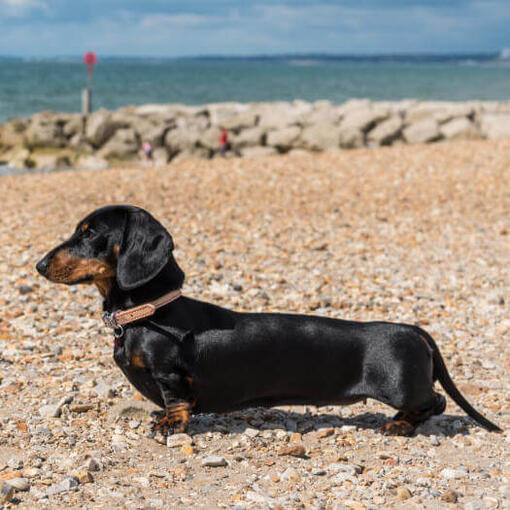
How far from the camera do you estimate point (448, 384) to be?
411 cm

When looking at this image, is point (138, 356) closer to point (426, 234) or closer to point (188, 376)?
point (188, 376)

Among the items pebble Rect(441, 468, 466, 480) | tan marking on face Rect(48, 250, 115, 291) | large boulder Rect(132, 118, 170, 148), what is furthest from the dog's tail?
large boulder Rect(132, 118, 170, 148)

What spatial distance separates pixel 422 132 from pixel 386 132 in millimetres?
937

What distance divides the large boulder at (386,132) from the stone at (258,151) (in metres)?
2.57

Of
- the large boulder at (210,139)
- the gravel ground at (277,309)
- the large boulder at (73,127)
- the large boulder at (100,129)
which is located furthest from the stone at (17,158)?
the gravel ground at (277,309)

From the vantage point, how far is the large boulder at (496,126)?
18.5 metres

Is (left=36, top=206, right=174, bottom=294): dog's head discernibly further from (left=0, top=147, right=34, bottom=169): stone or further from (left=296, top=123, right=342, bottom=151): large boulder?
(left=0, top=147, right=34, bottom=169): stone

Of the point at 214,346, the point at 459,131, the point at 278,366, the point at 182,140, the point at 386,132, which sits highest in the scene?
the point at 459,131

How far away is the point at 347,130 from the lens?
18.4 meters

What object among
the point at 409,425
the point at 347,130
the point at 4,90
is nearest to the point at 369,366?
the point at 409,425

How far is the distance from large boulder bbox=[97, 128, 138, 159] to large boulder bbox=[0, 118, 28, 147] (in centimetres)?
306

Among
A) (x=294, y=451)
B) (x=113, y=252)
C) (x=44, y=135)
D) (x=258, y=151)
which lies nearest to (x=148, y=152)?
(x=258, y=151)

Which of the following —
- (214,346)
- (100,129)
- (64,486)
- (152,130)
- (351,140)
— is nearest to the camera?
(64,486)

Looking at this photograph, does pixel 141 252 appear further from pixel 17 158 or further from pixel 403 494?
pixel 17 158
